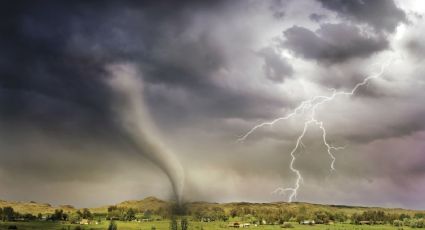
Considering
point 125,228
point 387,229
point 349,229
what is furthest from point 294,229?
point 125,228

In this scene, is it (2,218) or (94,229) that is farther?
(2,218)

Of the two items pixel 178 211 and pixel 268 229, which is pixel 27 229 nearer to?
pixel 178 211

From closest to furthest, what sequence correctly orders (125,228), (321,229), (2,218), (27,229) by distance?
1. (27,229)
2. (125,228)
3. (321,229)
4. (2,218)

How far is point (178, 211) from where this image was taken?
513ft

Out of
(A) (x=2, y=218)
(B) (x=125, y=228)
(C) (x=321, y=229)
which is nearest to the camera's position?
(B) (x=125, y=228)

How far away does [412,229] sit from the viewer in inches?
6934

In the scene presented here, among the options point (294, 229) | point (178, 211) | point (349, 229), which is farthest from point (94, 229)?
point (349, 229)

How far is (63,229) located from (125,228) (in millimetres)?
19975

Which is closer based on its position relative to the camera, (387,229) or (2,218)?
(387,229)

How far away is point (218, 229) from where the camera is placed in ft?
527

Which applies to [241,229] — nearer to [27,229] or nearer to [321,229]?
[321,229]

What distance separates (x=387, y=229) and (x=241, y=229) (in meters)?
54.3

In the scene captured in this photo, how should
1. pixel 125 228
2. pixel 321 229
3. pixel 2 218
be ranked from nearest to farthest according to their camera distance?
pixel 125 228 → pixel 321 229 → pixel 2 218

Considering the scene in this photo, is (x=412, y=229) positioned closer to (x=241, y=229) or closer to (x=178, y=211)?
(x=241, y=229)
